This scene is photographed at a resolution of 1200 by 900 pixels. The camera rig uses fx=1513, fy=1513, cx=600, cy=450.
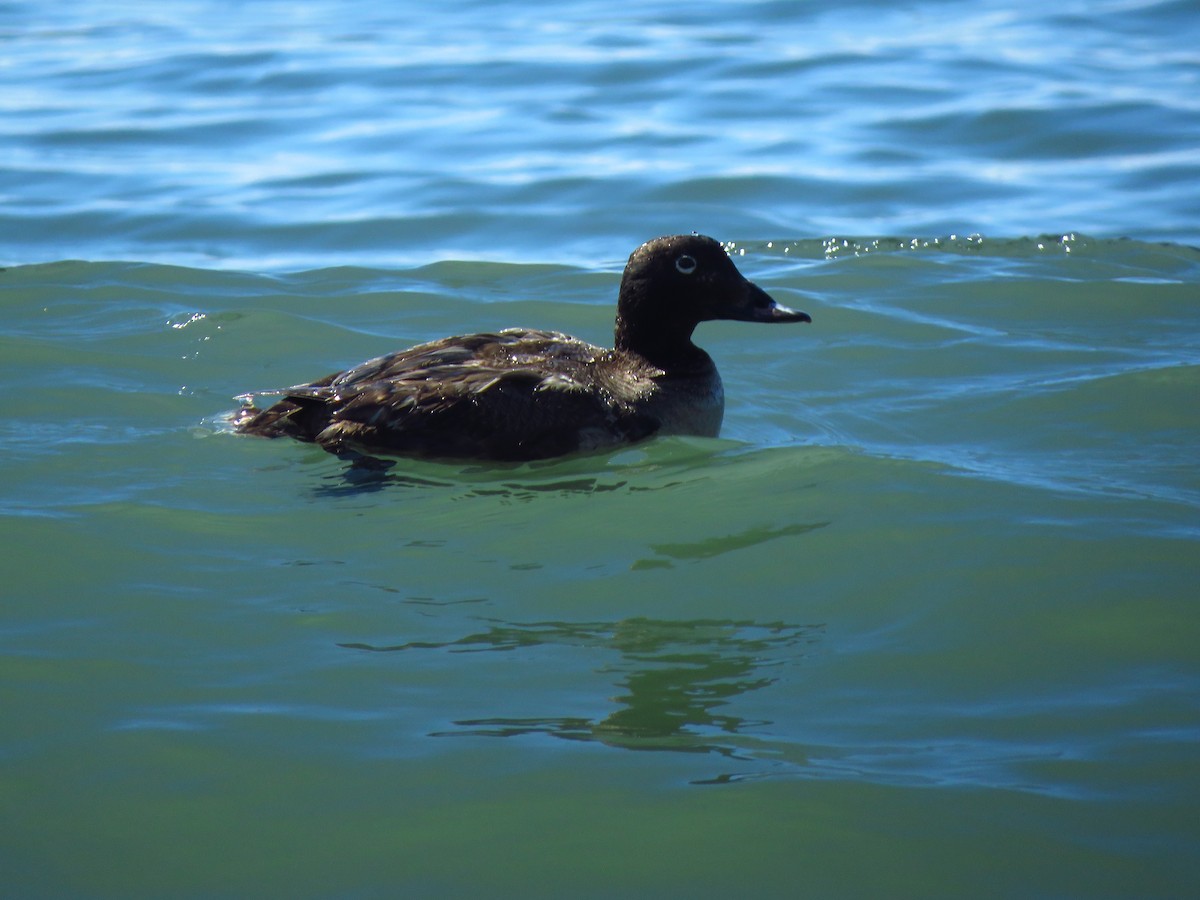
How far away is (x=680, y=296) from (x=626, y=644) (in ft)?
10.5

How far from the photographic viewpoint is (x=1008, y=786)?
15.6ft

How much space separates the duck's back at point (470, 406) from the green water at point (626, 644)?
15 centimetres

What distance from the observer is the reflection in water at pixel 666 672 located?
5.05 metres

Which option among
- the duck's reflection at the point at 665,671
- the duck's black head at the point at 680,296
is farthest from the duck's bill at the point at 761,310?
the duck's reflection at the point at 665,671

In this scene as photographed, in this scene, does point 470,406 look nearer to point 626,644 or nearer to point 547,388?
point 547,388

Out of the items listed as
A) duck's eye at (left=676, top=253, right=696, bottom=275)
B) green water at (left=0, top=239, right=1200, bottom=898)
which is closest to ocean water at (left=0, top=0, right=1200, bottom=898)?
green water at (left=0, top=239, right=1200, bottom=898)

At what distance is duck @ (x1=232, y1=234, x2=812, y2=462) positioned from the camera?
757 cm

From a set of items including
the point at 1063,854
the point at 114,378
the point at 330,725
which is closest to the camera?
the point at 1063,854

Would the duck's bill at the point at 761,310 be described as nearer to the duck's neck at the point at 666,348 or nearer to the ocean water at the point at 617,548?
the duck's neck at the point at 666,348

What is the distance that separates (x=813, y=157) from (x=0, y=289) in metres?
7.88

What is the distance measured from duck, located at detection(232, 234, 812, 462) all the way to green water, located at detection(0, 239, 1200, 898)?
0.53ft

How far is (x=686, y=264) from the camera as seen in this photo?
27.3ft

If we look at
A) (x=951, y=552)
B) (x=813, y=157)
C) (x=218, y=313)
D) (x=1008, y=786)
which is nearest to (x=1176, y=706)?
(x=1008, y=786)

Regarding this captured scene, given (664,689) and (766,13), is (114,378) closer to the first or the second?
(664,689)
